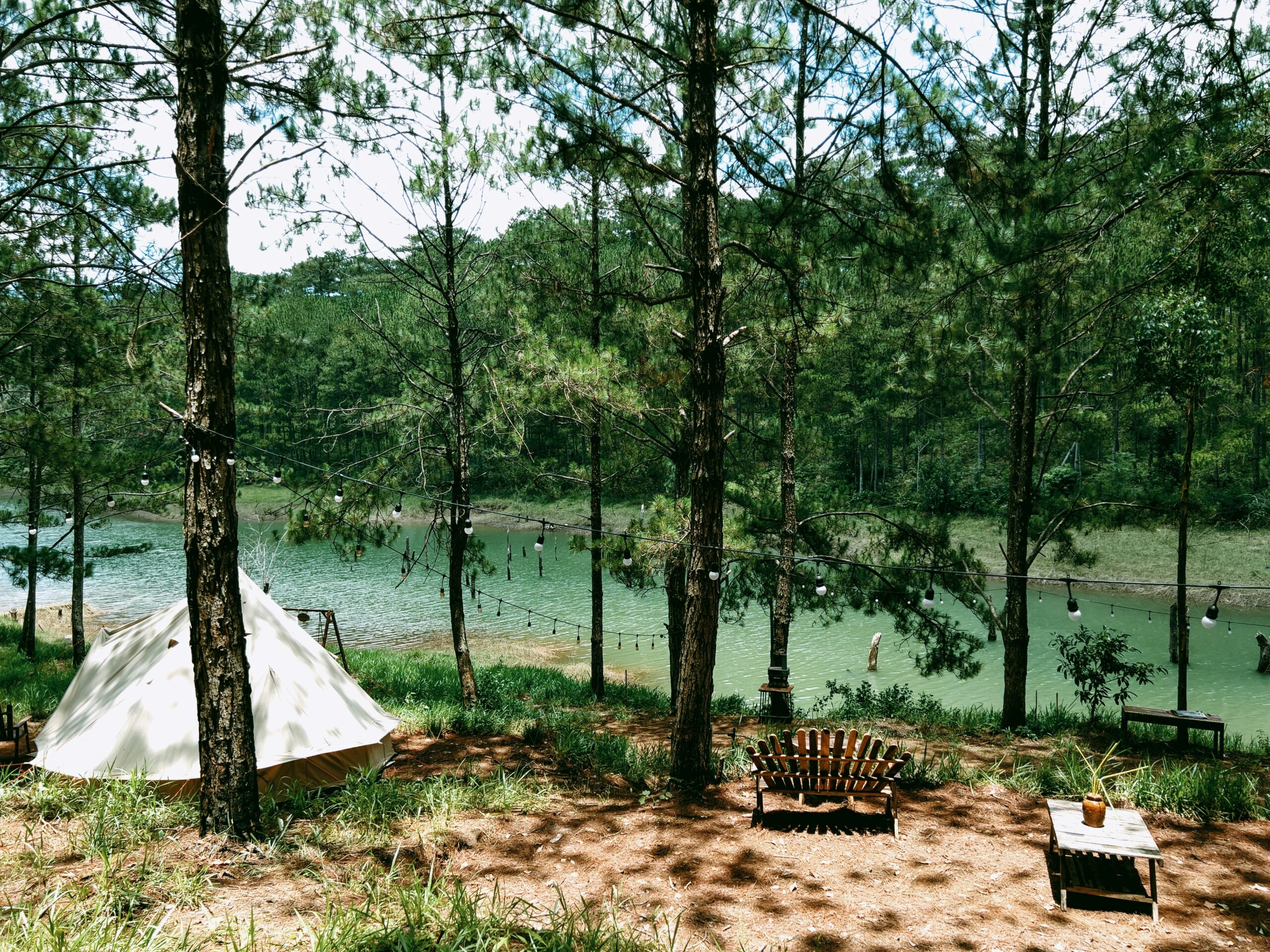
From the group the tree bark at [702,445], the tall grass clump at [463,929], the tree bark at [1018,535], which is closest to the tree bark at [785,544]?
the tree bark at [1018,535]

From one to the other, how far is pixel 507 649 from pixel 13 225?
1427cm

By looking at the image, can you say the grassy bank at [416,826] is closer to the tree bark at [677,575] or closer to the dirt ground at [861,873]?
the dirt ground at [861,873]

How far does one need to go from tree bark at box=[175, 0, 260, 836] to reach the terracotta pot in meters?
5.59

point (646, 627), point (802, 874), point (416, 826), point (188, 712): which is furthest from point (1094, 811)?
point (646, 627)

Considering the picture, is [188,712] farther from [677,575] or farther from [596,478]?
[596,478]

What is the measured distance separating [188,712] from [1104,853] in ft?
25.0

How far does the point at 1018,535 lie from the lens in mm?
11133

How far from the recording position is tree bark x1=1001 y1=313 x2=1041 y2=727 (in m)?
10.8

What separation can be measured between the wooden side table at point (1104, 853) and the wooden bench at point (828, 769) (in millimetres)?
1145

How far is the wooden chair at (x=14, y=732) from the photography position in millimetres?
7633

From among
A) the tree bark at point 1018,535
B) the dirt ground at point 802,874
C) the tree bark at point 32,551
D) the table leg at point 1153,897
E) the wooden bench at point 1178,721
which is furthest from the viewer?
the tree bark at point 32,551

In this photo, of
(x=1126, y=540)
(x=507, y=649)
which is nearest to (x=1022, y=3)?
(x=507, y=649)

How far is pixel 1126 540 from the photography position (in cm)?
2817

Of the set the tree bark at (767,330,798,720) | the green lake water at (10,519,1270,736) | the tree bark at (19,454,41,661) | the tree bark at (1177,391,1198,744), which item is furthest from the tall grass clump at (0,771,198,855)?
the green lake water at (10,519,1270,736)
